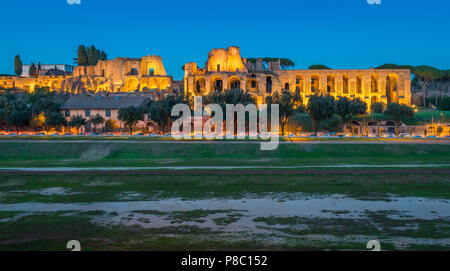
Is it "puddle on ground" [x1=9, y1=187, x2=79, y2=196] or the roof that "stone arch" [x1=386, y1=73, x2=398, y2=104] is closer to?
the roof

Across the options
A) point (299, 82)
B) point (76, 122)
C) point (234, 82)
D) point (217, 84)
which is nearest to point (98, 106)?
point (76, 122)

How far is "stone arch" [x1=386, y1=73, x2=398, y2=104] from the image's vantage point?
98.7 m

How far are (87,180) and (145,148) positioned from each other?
19.9 meters

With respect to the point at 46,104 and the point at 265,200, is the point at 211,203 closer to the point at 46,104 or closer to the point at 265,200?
the point at 265,200

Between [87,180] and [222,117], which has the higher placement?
[222,117]

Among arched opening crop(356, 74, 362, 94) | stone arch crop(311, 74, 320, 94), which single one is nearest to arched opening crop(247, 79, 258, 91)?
stone arch crop(311, 74, 320, 94)

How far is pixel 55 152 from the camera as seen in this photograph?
40.6m

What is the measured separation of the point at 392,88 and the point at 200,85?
48019 millimetres

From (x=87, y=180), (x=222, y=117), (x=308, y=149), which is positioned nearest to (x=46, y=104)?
(x=222, y=117)

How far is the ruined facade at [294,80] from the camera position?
95750 mm

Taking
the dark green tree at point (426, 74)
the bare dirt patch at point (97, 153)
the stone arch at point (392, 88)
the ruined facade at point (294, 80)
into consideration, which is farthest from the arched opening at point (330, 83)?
the bare dirt patch at point (97, 153)

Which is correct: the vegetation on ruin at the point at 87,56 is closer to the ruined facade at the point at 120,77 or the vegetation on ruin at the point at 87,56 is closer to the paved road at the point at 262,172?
the ruined facade at the point at 120,77

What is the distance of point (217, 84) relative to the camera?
339 ft

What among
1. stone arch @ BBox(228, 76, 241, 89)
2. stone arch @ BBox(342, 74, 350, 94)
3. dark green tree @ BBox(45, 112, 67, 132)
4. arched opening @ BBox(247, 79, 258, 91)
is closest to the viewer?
dark green tree @ BBox(45, 112, 67, 132)
